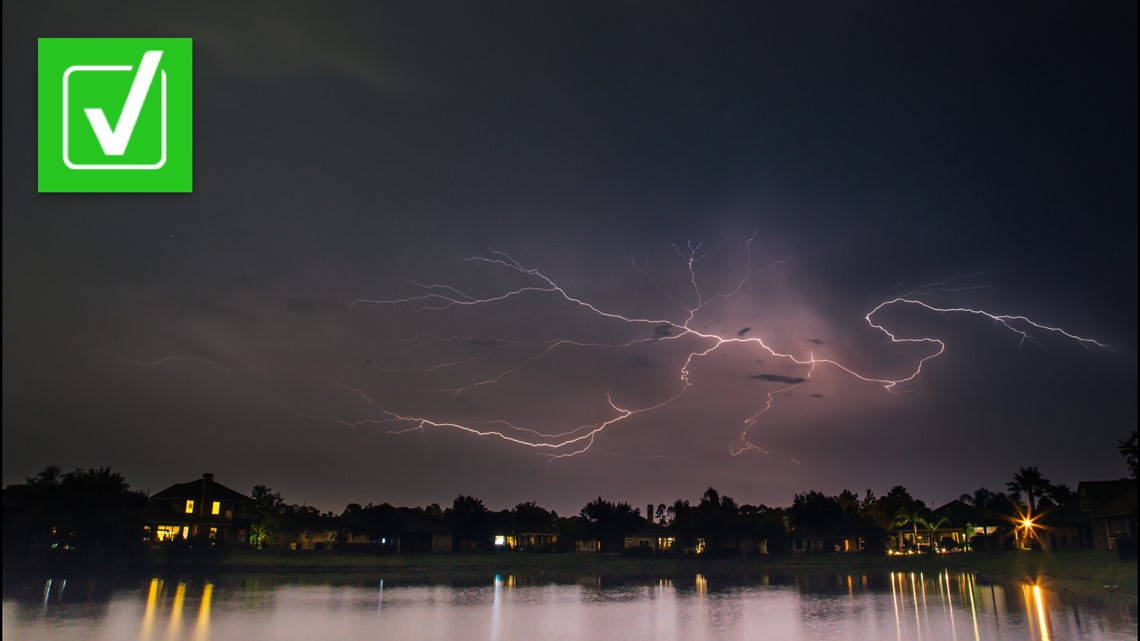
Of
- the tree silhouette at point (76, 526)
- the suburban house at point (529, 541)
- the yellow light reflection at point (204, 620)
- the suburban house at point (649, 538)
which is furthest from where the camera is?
the suburban house at point (649, 538)

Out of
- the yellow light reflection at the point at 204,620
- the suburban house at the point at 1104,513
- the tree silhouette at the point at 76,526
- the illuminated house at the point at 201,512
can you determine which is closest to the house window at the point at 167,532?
the illuminated house at the point at 201,512

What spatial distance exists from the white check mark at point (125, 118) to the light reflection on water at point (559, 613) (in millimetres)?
13117

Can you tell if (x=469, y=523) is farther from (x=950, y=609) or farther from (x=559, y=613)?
(x=950, y=609)

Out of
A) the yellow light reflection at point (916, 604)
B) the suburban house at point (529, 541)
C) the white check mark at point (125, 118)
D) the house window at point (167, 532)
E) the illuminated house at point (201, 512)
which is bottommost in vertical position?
the yellow light reflection at point (916, 604)

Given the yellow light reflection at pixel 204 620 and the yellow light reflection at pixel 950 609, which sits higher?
the yellow light reflection at pixel 204 620

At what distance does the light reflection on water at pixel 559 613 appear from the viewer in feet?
65.1

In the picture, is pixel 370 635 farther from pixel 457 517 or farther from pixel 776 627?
pixel 457 517

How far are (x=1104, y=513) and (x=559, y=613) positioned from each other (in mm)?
44458

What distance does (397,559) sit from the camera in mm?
55281

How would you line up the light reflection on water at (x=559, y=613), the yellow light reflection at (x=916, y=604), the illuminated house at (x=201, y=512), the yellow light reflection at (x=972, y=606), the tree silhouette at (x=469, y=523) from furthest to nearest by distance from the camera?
the tree silhouette at (x=469, y=523) < the illuminated house at (x=201, y=512) < the yellow light reflection at (x=916, y=604) < the light reflection on water at (x=559, y=613) < the yellow light reflection at (x=972, y=606)

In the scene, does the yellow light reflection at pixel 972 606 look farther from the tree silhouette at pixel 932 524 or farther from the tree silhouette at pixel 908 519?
the tree silhouette at pixel 908 519

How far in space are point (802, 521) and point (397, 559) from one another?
47.5 meters

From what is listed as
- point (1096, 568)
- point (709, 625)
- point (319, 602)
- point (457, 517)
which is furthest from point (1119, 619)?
point (457, 517)

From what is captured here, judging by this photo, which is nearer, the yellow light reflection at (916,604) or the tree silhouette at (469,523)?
the yellow light reflection at (916,604)
